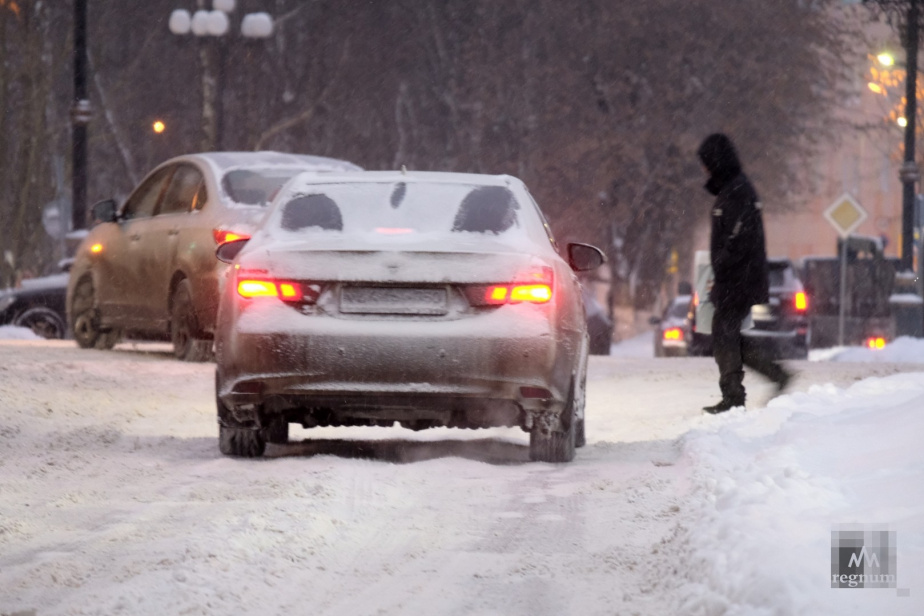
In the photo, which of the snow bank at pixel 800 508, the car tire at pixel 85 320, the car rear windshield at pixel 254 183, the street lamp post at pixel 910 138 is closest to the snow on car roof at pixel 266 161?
the car rear windshield at pixel 254 183

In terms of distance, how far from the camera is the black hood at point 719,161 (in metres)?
11.5

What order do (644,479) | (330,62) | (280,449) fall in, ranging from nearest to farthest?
(644,479) < (280,449) < (330,62)

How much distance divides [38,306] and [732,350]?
11.6 m

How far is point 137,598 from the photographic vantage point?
5492 mm

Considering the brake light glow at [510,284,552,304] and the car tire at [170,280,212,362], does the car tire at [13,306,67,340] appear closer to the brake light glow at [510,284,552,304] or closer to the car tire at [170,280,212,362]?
the car tire at [170,280,212,362]

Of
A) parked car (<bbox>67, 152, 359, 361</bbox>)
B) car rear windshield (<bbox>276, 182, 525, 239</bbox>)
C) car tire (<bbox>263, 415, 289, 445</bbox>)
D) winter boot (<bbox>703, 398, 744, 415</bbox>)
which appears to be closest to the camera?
car rear windshield (<bbox>276, 182, 525, 239</bbox>)

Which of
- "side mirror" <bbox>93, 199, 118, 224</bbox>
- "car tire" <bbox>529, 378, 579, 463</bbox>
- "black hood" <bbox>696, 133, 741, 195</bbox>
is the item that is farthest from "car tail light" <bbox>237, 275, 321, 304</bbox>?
"side mirror" <bbox>93, 199, 118, 224</bbox>

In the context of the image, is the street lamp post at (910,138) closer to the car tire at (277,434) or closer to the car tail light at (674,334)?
the car tail light at (674,334)

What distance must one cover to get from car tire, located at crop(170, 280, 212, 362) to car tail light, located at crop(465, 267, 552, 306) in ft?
19.6

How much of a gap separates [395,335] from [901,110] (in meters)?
44.6

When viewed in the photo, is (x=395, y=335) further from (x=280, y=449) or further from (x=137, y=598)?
(x=137, y=598)

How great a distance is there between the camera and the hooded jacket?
11.3m

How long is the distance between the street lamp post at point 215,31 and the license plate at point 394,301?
2289 cm

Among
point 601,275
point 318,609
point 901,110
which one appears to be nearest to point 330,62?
point 601,275
